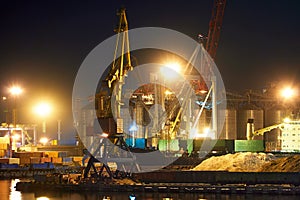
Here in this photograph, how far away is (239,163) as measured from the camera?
47.0 m

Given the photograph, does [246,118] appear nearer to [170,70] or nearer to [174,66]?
[174,66]

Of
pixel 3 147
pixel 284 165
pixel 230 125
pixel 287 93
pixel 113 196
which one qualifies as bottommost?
pixel 113 196

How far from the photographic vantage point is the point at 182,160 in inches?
2360

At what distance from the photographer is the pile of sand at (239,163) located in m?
46.1

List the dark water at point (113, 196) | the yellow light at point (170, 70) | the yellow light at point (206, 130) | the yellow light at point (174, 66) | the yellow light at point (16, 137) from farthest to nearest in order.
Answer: the yellow light at point (206, 130), the yellow light at point (170, 70), the yellow light at point (174, 66), the yellow light at point (16, 137), the dark water at point (113, 196)

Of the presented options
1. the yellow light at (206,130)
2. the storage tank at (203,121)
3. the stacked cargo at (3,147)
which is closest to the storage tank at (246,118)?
the storage tank at (203,121)

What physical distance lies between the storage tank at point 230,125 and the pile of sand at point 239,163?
3542cm

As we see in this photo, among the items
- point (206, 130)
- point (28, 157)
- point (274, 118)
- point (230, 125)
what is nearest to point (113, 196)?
point (28, 157)

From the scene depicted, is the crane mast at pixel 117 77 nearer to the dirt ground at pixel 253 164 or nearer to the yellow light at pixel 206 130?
the dirt ground at pixel 253 164

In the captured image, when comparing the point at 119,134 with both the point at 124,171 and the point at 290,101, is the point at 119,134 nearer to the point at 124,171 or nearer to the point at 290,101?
the point at 124,171

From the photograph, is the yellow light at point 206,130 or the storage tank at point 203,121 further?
the storage tank at point 203,121

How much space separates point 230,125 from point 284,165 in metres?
43.6

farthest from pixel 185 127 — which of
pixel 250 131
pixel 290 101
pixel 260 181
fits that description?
pixel 260 181

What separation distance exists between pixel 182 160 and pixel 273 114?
114 ft
